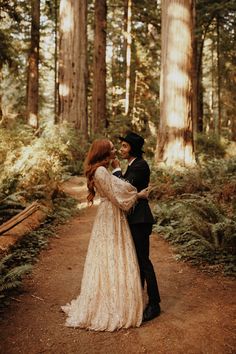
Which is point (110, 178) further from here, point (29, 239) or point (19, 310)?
point (29, 239)

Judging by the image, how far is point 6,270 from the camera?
575 centimetres

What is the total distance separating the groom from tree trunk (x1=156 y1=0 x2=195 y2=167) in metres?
6.43

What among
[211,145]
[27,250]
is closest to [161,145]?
[27,250]

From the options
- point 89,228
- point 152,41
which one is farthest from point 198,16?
point 89,228

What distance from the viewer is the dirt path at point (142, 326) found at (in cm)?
398

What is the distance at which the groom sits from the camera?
4531 millimetres

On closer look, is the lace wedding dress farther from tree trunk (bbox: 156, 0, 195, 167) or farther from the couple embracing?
tree trunk (bbox: 156, 0, 195, 167)

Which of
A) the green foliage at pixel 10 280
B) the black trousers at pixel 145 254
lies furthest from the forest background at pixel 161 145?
the black trousers at pixel 145 254

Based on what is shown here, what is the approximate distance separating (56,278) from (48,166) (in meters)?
4.73

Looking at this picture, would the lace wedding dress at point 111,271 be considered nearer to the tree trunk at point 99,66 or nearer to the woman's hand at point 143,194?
the woman's hand at point 143,194

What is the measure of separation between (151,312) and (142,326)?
0.71 feet

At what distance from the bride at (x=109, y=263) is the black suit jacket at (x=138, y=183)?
0.10 m

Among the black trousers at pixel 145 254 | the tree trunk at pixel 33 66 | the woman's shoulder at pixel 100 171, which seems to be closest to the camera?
the woman's shoulder at pixel 100 171

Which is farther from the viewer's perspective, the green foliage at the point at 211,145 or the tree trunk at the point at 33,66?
the tree trunk at the point at 33,66
